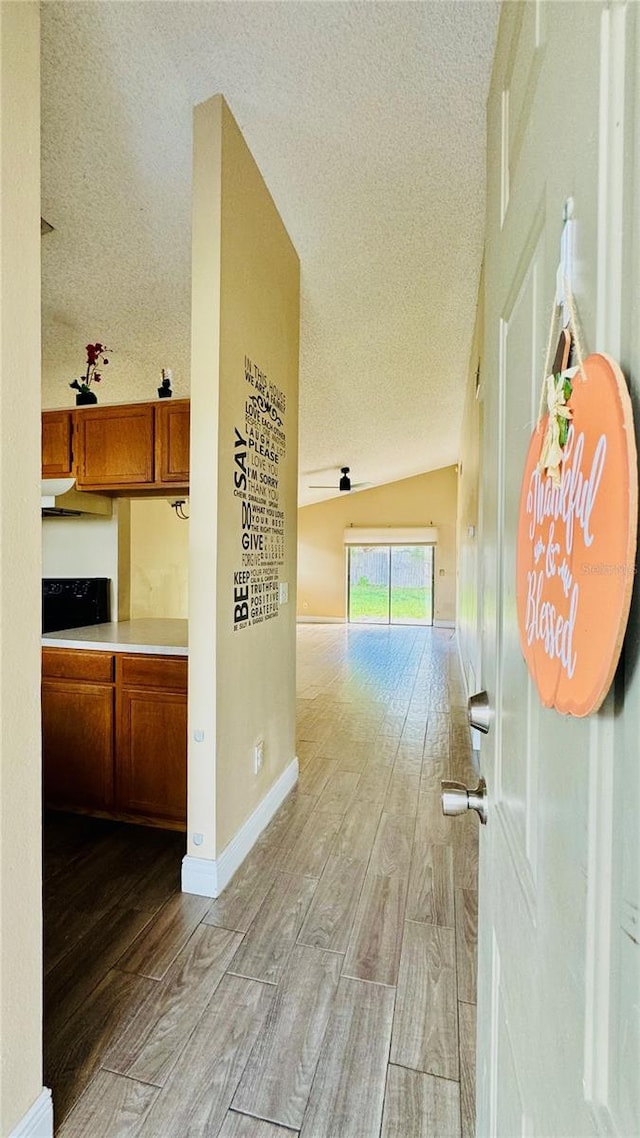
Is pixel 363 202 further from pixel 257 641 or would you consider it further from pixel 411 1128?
pixel 411 1128

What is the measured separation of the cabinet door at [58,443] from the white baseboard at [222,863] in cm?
204

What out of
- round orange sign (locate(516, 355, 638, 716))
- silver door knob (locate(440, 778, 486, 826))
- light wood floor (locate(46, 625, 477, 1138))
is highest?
round orange sign (locate(516, 355, 638, 716))

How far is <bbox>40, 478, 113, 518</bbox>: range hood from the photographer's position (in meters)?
2.62

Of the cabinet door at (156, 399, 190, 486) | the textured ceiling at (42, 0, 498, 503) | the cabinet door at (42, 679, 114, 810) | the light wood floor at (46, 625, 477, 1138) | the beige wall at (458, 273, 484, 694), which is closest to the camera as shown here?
the light wood floor at (46, 625, 477, 1138)

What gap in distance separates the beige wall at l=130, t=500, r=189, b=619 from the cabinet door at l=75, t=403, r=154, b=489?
2011 mm

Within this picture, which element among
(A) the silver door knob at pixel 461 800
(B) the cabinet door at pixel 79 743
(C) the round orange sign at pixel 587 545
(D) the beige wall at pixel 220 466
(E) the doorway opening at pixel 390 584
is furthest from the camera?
(E) the doorway opening at pixel 390 584

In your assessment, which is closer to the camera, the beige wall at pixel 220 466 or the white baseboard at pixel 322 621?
the beige wall at pixel 220 466

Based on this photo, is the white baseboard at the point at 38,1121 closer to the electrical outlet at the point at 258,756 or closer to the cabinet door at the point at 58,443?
the electrical outlet at the point at 258,756

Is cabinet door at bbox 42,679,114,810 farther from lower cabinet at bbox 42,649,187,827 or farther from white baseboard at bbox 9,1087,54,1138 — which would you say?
white baseboard at bbox 9,1087,54,1138

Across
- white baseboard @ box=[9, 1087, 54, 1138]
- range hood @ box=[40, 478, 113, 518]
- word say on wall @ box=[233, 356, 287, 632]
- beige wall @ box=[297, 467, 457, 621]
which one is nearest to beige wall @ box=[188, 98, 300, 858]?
word say on wall @ box=[233, 356, 287, 632]

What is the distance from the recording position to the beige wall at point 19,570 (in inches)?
38.2

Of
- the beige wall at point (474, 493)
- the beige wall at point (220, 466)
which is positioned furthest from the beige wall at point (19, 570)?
the beige wall at point (474, 493)

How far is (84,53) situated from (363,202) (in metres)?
1.19

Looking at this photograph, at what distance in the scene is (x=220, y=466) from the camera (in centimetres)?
188
